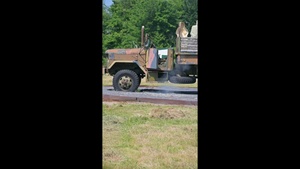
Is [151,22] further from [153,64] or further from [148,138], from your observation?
[148,138]

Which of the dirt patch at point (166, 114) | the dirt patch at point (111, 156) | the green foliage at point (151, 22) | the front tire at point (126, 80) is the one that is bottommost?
the dirt patch at point (111, 156)

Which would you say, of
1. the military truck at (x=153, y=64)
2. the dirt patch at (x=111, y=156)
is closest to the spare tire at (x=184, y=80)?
the military truck at (x=153, y=64)

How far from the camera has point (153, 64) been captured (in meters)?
9.59

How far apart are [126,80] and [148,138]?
4.97m

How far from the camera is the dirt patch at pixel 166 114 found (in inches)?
241

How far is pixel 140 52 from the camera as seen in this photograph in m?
9.66

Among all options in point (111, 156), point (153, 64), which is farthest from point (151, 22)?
point (111, 156)

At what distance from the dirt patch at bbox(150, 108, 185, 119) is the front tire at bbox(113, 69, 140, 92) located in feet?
9.61

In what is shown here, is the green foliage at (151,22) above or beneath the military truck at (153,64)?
above

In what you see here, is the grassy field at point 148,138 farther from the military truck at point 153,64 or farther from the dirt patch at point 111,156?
the military truck at point 153,64
